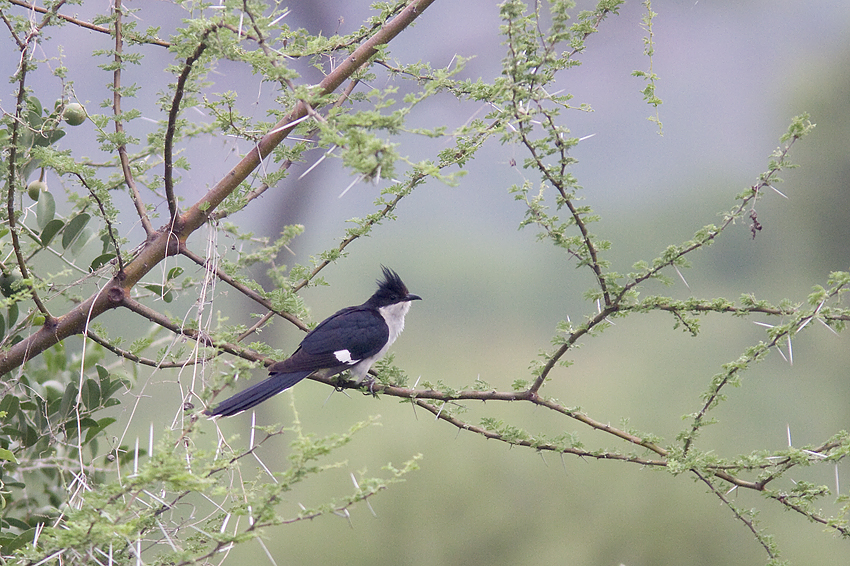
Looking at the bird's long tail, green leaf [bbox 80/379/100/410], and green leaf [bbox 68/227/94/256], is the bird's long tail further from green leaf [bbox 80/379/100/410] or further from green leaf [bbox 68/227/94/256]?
green leaf [bbox 68/227/94/256]

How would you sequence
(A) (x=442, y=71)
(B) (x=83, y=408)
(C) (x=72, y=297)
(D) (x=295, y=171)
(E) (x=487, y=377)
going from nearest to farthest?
(A) (x=442, y=71), (B) (x=83, y=408), (C) (x=72, y=297), (E) (x=487, y=377), (D) (x=295, y=171)

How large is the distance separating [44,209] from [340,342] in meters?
0.63

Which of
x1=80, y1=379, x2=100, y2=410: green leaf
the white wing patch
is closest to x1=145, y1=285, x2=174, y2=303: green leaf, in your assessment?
x1=80, y1=379, x2=100, y2=410: green leaf

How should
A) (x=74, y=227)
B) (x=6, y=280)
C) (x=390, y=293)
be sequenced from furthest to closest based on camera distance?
(x=390, y=293), (x=74, y=227), (x=6, y=280)

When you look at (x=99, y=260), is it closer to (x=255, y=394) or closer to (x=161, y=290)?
(x=161, y=290)

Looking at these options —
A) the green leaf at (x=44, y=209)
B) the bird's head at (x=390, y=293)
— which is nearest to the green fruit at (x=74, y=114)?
the green leaf at (x=44, y=209)

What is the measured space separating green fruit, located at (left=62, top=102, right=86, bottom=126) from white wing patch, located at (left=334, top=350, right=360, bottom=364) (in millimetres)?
667

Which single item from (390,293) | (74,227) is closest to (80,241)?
(74,227)

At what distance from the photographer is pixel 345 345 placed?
59.9 inches

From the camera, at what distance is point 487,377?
214 centimetres

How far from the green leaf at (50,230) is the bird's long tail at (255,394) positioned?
15.6 inches

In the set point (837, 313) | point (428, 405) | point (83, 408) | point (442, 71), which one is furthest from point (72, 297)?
point (837, 313)

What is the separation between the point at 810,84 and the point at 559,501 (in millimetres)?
1544

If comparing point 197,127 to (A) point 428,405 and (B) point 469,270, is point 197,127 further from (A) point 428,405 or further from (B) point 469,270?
(B) point 469,270
